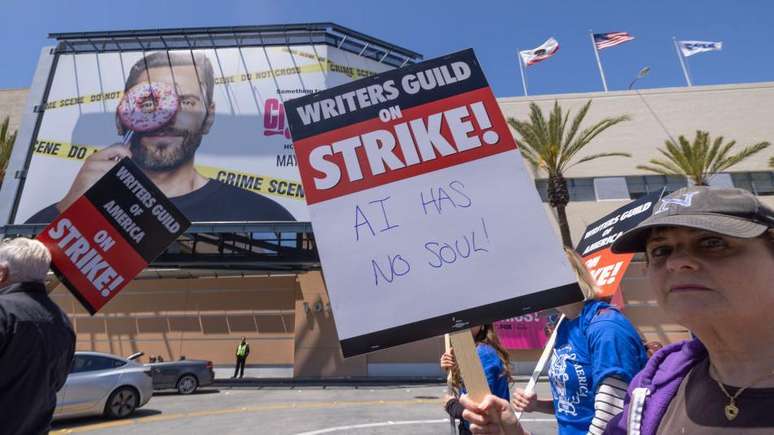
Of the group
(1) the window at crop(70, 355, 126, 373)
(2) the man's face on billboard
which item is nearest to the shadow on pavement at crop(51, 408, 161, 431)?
(1) the window at crop(70, 355, 126, 373)

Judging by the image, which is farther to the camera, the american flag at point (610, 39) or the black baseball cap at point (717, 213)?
the american flag at point (610, 39)

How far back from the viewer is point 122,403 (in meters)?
8.91

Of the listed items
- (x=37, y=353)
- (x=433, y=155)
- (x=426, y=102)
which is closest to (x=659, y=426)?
(x=433, y=155)

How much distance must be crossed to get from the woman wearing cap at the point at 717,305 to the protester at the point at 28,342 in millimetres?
2357

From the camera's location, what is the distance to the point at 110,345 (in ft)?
63.2

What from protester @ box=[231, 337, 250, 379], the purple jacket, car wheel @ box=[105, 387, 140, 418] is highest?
the purple jacket

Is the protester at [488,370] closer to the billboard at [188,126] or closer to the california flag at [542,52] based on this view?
the billboard at [188,126]

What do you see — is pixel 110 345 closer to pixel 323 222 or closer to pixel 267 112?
pixel 267 112

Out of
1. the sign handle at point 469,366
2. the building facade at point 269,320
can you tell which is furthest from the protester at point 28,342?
the building facade at point 269,320

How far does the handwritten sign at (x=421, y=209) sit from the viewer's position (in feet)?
4.94

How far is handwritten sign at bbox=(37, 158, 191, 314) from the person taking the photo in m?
2.98

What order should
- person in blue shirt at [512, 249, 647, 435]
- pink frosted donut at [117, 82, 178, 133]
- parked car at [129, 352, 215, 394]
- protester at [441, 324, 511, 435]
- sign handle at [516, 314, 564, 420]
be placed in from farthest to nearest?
pink frosted donut at [117, 82, 178, 133], parked car at [129, 352, 215, 394], protester at [441, 324, 511, 435], sign handle at [516, 314, 564, 420], person in blue shirt at [512, 249, 647, 435]

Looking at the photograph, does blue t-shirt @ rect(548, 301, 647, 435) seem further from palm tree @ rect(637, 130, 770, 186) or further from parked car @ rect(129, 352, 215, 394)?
palm tree @ rect(637, 130, 770, 186)

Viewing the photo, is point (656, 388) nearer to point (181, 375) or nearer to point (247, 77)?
point (181, 375)
